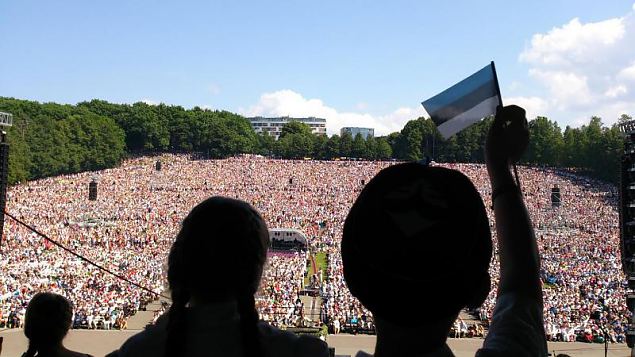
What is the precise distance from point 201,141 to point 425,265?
98.6m

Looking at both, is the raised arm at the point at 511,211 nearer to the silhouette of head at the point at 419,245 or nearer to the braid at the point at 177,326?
the silhouette of head at the point at 419,245

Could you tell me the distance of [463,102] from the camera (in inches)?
144

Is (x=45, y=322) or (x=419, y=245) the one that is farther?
(x=45, y=322)

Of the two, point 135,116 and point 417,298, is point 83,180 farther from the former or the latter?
point 417,298

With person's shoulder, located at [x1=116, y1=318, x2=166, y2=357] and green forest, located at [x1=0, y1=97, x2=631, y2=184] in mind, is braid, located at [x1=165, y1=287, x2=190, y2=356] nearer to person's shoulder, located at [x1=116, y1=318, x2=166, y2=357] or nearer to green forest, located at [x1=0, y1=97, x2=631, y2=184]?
person's shoulder, located at [x1=116, y1=318, x2=166, y2=357]

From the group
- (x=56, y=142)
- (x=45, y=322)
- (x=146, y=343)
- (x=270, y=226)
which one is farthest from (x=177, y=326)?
(x=56, y=142)

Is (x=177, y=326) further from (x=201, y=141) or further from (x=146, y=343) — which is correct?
(x=201, y=141)

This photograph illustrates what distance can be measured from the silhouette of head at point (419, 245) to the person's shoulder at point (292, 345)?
→ 1.09ft

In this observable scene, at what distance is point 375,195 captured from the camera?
1.15 meters

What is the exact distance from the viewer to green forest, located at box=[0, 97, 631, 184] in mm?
68188

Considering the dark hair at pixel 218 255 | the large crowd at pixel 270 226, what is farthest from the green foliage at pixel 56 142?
the dark hair at pixel 218 255

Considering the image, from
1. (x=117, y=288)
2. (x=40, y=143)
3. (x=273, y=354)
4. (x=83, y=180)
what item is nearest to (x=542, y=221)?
(x=117, y=288)

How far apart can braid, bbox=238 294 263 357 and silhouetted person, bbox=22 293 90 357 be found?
153 centimetres

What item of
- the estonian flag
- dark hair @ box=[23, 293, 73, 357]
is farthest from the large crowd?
the estonian flag
